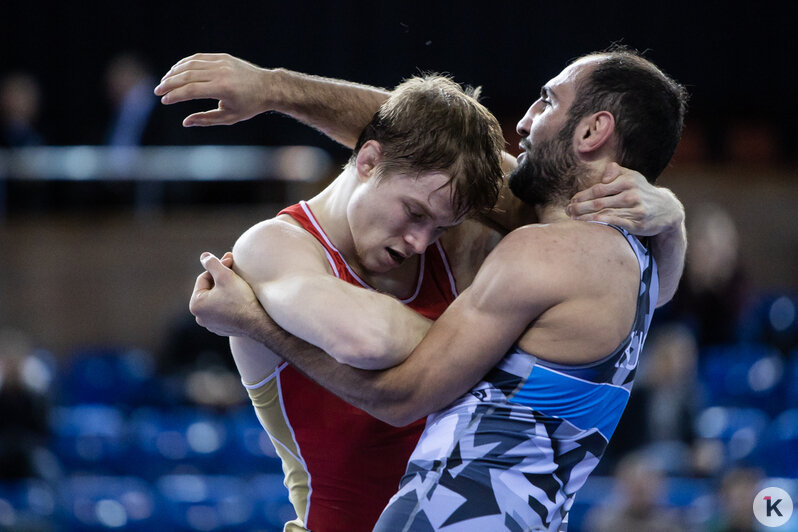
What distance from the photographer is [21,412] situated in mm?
6945

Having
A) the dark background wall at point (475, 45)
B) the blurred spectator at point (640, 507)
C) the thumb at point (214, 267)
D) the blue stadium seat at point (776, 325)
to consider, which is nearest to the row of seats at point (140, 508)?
the blurred spectator at point (640, 507)

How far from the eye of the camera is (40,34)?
10.5 metres

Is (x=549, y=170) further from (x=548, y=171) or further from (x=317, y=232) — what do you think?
(x=317, y=232)

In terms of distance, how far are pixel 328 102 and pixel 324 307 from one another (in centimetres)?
91

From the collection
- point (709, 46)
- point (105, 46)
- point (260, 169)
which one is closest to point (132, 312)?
point (260, 169)

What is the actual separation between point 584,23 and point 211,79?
7705mm

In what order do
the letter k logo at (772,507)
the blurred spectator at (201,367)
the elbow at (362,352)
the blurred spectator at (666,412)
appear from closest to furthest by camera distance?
1. the elbow at (362,352)
2. the letter k logo at (772,507)
3. the blurred spectator at (666,412)
4. the blurred spectator at (201,367)

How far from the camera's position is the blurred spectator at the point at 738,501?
5387mm

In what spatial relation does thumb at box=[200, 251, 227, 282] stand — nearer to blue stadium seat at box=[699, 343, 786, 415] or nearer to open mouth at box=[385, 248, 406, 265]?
open mouth at box=[385, 248, 406, 265]

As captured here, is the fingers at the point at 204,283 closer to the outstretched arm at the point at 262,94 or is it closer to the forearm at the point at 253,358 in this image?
the forearm at the point at 253,358

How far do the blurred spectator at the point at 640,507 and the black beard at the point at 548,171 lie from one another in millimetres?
3350

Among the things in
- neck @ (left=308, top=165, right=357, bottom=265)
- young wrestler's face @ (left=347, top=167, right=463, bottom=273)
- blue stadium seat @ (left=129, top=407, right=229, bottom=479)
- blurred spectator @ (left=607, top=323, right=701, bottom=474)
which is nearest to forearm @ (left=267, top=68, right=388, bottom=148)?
neck @ (left=308, top=165, right=357, bottom=265)

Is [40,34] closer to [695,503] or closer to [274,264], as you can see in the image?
[695,503]

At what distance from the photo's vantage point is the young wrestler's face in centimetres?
270
